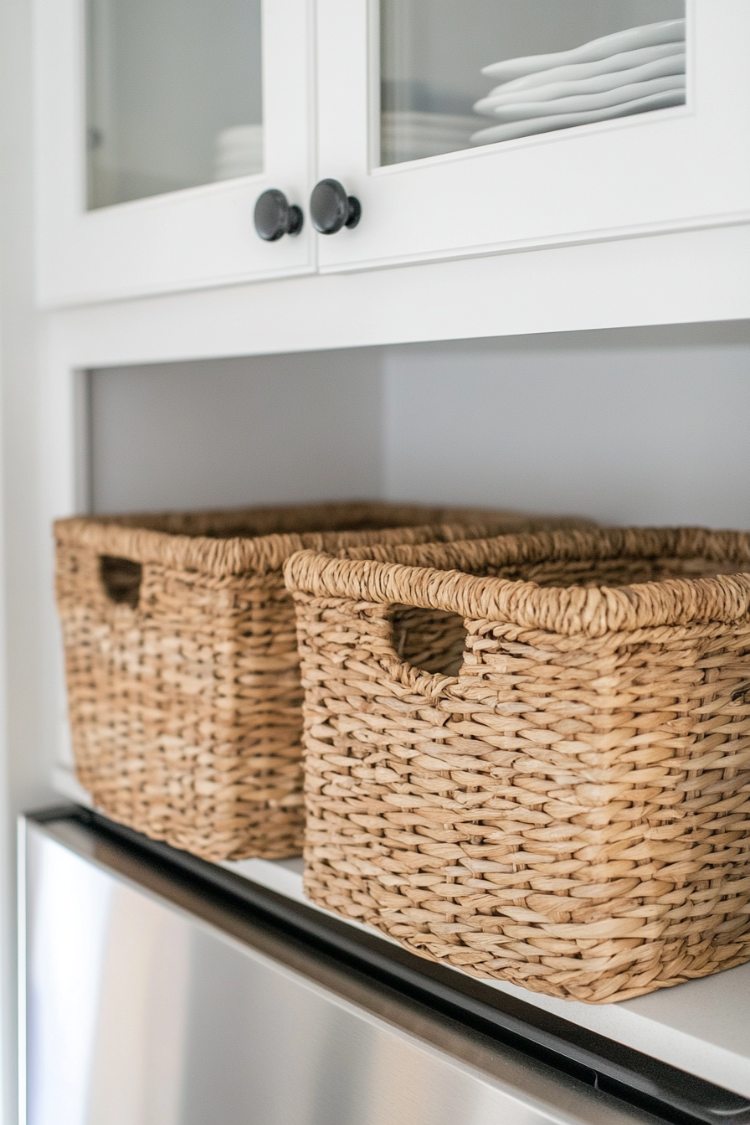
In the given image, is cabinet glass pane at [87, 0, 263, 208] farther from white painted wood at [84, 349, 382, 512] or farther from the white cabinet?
white painted wood at [84, 349, 382, 512]

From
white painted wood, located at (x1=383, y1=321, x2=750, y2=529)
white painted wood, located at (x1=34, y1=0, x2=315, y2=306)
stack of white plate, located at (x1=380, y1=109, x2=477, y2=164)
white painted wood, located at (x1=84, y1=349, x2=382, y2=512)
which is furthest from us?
white painted wood, located at (x1=84, y1=349, x2=382, y2=512)

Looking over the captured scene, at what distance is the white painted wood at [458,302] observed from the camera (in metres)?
0.66

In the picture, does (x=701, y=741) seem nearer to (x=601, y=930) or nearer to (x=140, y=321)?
(x=601, y=930)

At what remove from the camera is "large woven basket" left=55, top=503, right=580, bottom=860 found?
92cm

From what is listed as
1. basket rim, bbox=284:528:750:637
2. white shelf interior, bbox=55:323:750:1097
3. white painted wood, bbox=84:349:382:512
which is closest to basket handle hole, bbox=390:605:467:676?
basket rim, bbox=284:528:750:637

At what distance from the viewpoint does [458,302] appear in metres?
0.80

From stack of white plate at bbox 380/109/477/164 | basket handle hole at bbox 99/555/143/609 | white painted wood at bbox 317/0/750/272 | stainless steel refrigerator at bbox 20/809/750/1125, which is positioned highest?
stack of white plate at bbox 380/109/477/164

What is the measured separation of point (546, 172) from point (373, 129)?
0.57 ft

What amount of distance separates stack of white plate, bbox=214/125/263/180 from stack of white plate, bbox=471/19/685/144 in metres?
0.24

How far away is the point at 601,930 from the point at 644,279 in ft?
1.24

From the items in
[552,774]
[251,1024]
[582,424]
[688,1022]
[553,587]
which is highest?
[582,424]

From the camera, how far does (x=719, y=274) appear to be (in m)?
0.65

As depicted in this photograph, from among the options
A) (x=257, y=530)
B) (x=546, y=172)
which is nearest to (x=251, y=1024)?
(x=257, y=530)

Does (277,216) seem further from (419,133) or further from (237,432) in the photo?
(237,432)
